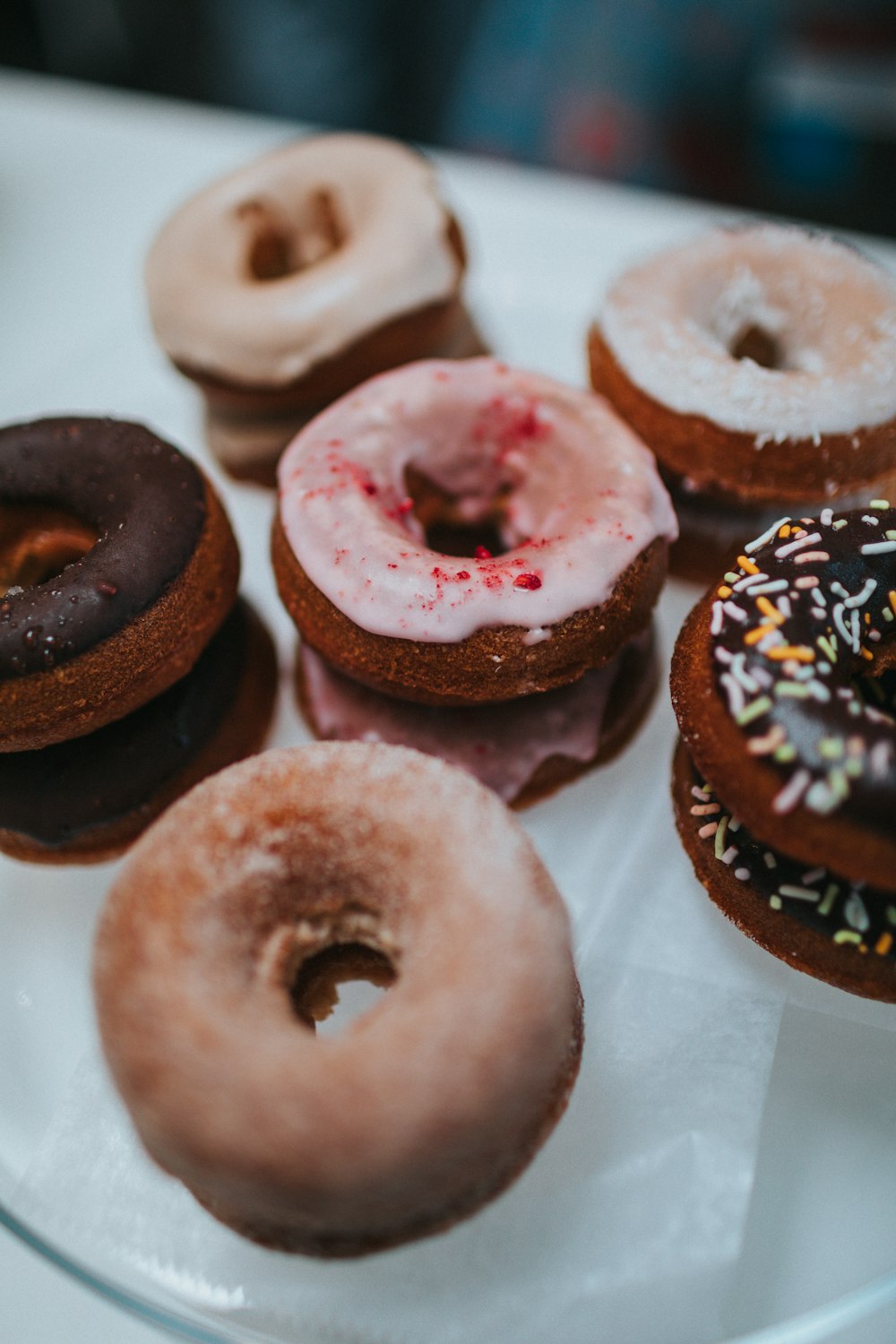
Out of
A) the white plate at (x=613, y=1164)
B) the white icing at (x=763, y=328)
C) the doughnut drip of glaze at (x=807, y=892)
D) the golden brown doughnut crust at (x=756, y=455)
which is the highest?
the white icing at (x=763, y=328)

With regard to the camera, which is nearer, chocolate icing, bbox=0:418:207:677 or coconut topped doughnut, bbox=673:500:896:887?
coconut topped doughnut, bbox=673:500:896:887

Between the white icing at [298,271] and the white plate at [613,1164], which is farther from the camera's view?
the white icing at [298,271]

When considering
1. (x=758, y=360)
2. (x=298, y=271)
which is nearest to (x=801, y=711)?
(x=758, y=360)

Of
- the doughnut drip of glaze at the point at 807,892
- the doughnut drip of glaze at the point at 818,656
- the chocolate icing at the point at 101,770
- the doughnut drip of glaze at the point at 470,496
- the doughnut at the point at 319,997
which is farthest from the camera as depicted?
the chocolate icing at the point at 101,770

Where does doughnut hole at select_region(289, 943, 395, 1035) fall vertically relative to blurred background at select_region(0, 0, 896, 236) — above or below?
below

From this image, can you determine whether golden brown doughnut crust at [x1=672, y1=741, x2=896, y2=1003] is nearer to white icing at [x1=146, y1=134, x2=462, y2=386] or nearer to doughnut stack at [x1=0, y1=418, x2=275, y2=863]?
doughnut stack at [x1=0, y1=418, x2=275, y2=863]

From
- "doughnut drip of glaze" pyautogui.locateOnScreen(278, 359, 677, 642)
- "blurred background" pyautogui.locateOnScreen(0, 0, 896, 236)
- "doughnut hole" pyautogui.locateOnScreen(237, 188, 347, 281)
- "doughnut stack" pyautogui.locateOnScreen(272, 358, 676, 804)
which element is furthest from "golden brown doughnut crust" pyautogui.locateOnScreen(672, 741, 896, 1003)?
"blurred background" pyautogui.locateOnScreen(0, 0, 896, 236)

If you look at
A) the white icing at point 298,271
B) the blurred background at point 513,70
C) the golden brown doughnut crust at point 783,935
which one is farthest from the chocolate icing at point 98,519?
the blurred background at point 513,70

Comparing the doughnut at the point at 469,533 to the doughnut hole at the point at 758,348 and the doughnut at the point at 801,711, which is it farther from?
the doughnut hole at the point at 758,348
